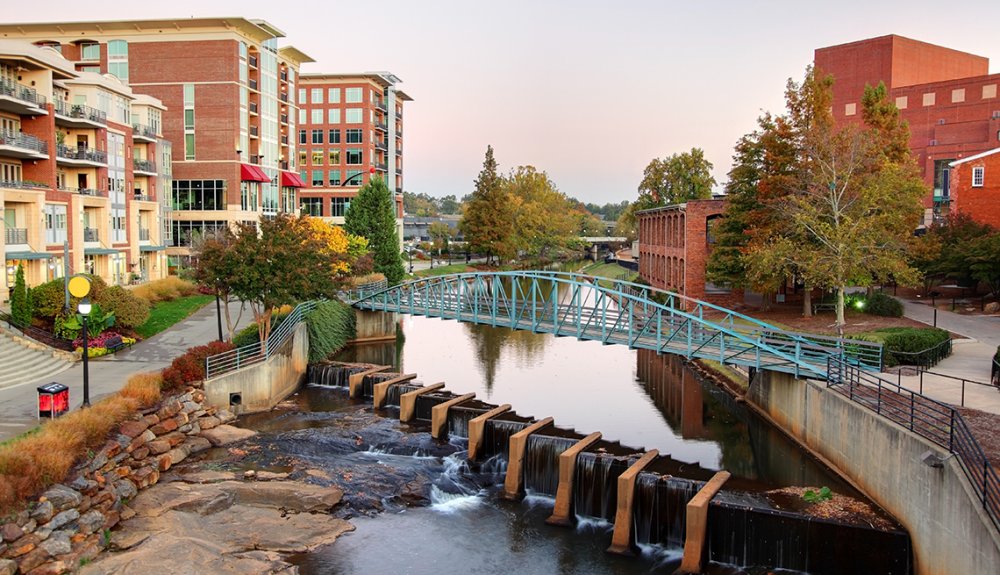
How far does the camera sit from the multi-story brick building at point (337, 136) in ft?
297

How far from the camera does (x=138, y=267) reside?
2069 inches

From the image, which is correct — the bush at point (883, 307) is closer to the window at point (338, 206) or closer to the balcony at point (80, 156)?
the balcony at point (80, 156)

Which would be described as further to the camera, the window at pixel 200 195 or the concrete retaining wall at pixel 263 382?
the window at pixel 200 195

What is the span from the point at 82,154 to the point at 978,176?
5463 centimetres

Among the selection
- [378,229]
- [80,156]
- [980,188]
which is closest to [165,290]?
[80,156]

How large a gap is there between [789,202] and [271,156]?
46454 millimetres

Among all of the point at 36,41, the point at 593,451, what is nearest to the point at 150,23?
the point at 36,41

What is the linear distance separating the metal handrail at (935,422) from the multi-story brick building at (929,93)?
5015 centimetres

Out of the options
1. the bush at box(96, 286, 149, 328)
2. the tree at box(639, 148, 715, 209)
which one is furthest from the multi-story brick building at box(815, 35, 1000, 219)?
the bush at box(96, 286, 149, 328)

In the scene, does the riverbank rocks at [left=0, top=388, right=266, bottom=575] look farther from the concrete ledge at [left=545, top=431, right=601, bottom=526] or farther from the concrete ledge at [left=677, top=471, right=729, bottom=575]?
the concrete ledge at [left=677, top=471, right=729, bottom=575]

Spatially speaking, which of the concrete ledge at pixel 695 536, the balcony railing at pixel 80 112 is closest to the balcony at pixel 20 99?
the balcony railing at pixel 80 112

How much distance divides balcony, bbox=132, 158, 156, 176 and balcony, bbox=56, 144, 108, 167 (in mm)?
5699

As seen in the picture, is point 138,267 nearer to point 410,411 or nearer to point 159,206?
point 159,206

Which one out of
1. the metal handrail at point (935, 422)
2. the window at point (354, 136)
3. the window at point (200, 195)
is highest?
the window at point (354, 136)
